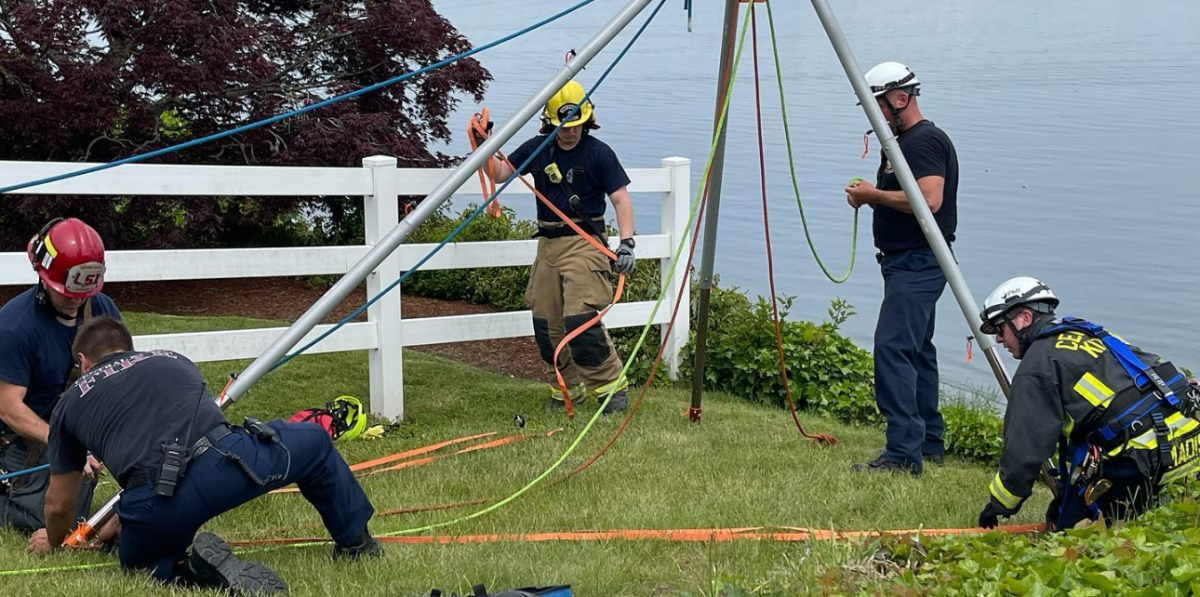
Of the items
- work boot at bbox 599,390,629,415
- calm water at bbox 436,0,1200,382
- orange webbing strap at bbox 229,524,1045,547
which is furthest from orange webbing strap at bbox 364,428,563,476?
calm water at bbox 436,0,1200,382

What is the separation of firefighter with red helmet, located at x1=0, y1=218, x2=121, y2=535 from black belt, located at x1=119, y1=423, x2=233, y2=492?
3.05 feet

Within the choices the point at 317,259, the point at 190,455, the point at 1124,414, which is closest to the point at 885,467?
the point at 1124,414

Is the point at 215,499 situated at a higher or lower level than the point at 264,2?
lower

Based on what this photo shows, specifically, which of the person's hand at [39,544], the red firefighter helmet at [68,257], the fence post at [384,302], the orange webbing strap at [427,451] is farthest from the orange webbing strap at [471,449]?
the red firefighter helmet at [68,257]

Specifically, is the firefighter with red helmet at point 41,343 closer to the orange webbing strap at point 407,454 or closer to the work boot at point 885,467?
the orange webbing strap at point 407,454

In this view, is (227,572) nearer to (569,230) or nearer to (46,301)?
(46,301)

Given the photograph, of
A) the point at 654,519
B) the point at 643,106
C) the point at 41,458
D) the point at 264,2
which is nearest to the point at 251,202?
the point at 264,2

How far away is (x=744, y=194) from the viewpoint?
826 inches

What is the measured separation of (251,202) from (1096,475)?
972 cm

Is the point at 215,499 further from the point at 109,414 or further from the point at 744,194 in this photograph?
the point at 744,194

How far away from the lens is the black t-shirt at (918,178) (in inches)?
261

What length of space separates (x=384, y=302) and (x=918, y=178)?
3498mm

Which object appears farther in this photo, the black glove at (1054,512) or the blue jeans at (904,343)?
the blue jeans at (904,343)

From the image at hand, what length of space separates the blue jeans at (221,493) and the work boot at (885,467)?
3184 millimetres
